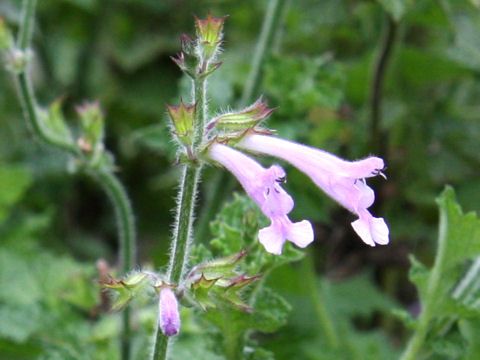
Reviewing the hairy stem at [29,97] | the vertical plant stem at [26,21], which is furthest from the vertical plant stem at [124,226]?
the vertical plant stem at [26,21]

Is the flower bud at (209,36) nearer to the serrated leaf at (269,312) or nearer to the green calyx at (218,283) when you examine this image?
the green calyx at (218,283)

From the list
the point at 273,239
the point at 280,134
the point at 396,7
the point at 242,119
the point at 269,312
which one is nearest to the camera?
the point at 273,239

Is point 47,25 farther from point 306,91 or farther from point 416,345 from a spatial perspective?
point 416,345

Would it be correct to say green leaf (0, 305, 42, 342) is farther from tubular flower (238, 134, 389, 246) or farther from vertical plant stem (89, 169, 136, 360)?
tubular flower (238, 134, 389, 246)

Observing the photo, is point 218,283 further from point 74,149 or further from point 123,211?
point 74,149

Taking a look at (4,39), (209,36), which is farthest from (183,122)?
(4,39)

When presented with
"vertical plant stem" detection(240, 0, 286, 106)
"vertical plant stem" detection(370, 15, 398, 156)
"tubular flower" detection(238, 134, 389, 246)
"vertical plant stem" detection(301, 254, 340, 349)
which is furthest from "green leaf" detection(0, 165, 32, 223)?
"tubular flower" detection(238, 134, 389, 246)
